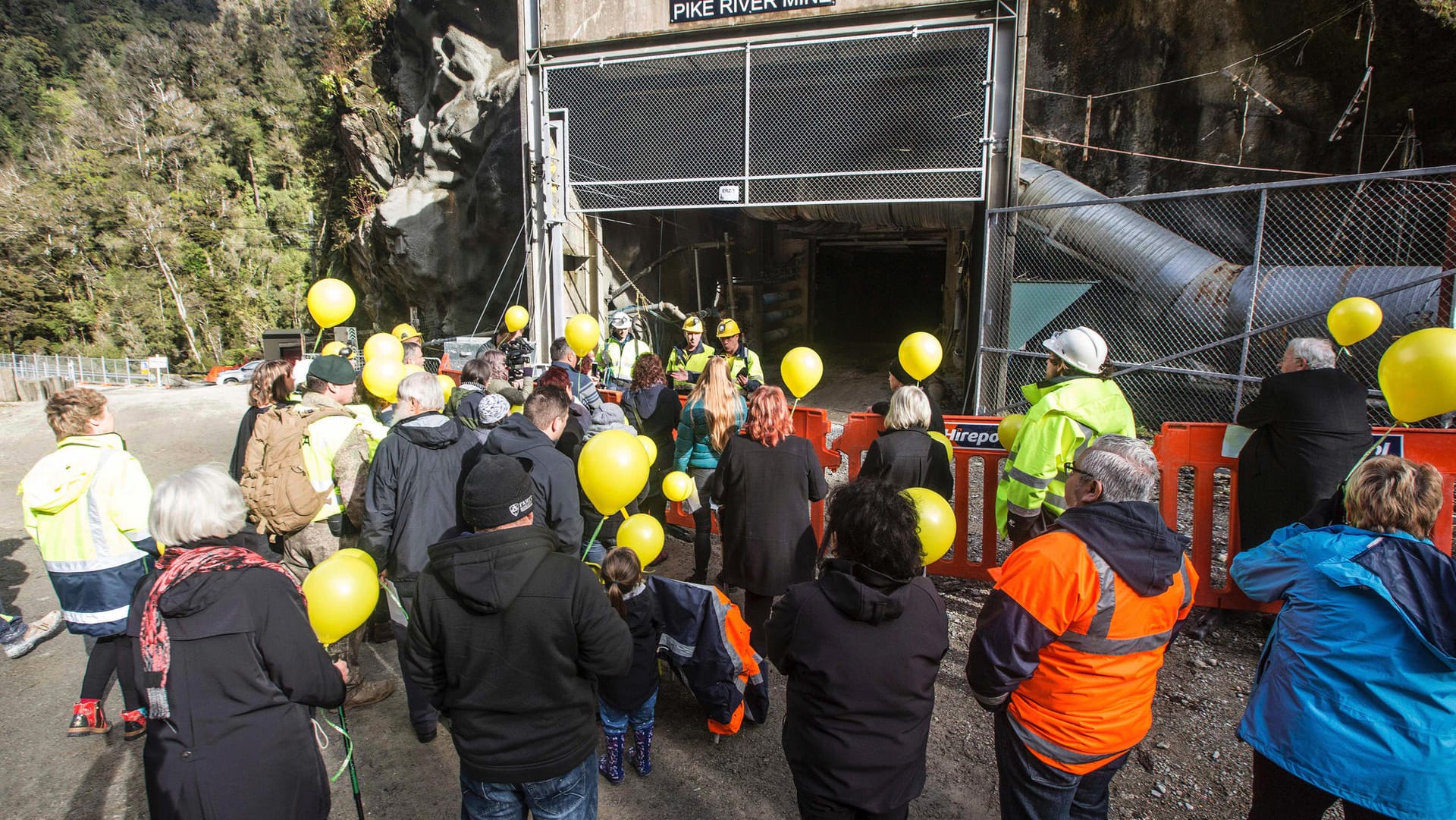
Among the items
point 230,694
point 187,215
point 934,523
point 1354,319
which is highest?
point 187,215

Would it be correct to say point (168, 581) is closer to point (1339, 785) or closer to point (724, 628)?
point (724, 628)

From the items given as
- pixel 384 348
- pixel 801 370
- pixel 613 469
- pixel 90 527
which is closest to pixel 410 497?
pixel 613 469

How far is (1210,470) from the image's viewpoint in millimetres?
4492

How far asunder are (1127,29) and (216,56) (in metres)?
41.6

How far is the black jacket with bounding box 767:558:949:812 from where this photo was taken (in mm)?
1882

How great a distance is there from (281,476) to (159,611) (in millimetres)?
1882

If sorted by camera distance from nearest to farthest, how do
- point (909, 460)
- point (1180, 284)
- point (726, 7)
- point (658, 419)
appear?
point (909, 460)
point (658, 419)
point (1180, 284)
point (726, 7)

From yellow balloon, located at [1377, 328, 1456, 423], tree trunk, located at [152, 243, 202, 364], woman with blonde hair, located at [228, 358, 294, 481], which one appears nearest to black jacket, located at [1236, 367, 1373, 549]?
yellow balloon, located at [1377, 328, 1456, 423]

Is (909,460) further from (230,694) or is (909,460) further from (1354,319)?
(230,694)

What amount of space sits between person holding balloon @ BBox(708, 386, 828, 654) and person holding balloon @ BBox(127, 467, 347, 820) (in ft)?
6.45

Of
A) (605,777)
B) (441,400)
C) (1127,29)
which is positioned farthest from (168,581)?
(1127,29)

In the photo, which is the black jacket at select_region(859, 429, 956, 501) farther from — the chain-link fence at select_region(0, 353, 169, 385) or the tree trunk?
the tree trunk

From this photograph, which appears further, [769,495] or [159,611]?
[769,495]

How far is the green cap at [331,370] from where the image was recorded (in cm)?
384
